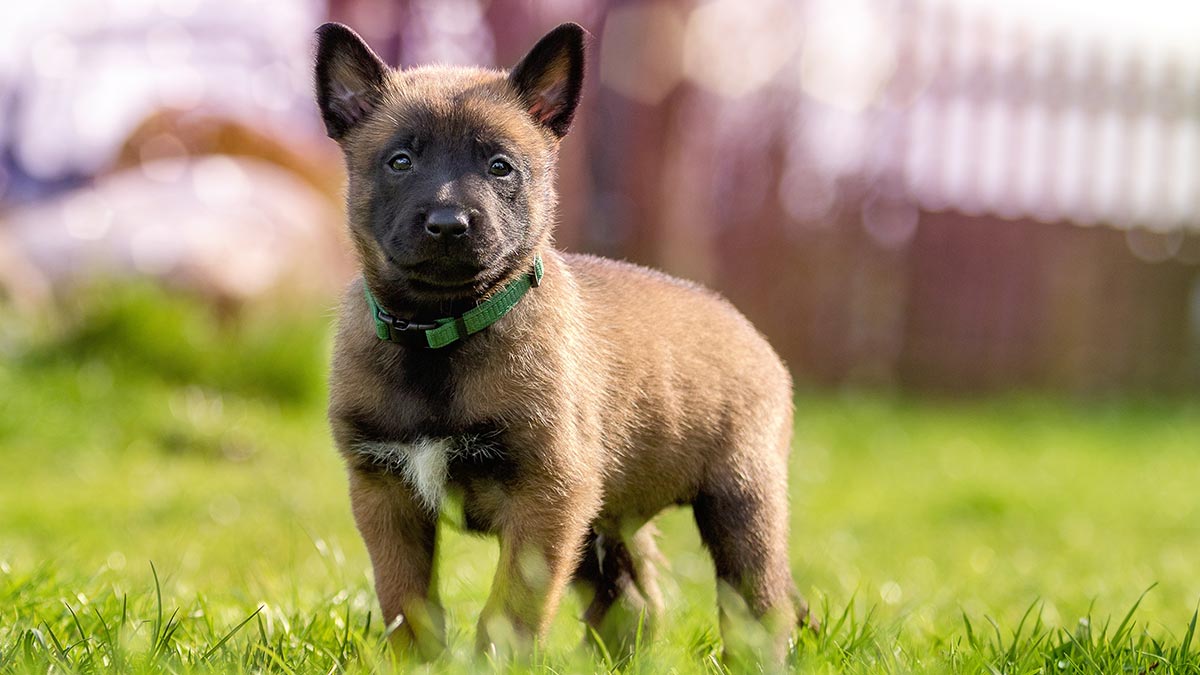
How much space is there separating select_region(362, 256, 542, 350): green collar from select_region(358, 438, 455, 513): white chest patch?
0.24 m

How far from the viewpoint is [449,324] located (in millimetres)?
3043

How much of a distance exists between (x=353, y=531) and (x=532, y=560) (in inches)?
126

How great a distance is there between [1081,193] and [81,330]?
9.30 meters

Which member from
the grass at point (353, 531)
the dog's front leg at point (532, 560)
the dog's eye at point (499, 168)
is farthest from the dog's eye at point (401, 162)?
the grass at point (353, 531)

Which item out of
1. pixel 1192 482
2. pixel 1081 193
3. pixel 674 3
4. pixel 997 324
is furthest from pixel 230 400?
pixel 1081 193

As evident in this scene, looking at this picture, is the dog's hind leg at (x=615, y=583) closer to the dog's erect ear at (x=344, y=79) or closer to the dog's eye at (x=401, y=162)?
the dog's eye at (x=401, y=162)

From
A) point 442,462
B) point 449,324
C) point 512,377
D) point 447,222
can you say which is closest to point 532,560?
point 442,462

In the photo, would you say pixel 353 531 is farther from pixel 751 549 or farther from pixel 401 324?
pixel 401 324

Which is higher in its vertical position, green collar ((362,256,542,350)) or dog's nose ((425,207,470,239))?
dog's nose ((425,207,470,239))

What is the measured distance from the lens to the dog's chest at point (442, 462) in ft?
9.72

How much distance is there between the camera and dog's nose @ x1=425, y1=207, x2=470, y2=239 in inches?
115

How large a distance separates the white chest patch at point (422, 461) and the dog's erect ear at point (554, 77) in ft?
3.20

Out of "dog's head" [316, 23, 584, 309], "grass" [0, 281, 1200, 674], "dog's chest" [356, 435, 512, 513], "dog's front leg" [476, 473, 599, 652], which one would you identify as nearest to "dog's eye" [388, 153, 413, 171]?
"dog's head" [316, 23, 584, 309]

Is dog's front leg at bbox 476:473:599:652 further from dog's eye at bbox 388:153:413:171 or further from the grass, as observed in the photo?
dog's eye at bbox 388:153:413:171
